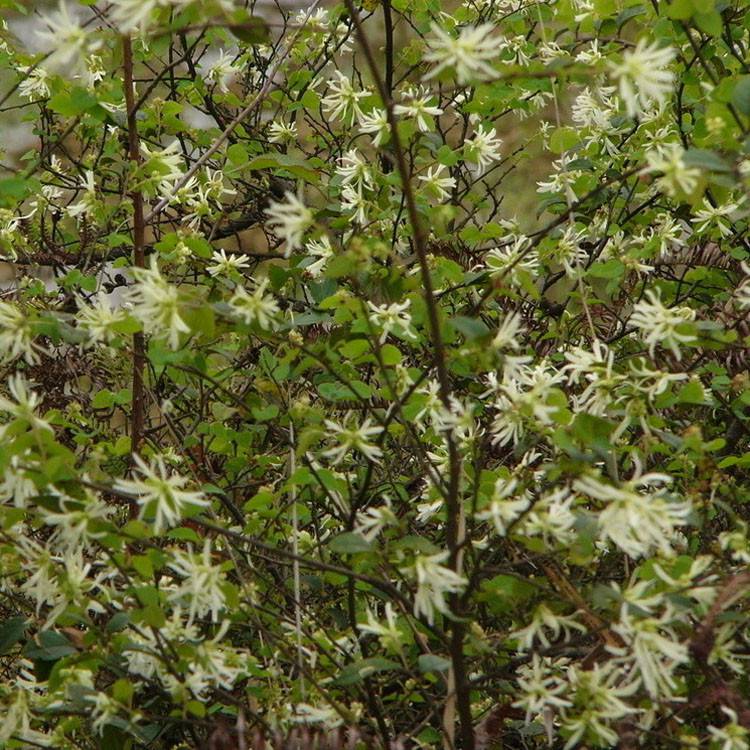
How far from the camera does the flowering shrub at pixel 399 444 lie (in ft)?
4.93

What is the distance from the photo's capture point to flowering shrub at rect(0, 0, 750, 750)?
150 cm

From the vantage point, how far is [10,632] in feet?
6.26

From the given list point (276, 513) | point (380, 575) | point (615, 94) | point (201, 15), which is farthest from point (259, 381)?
point (615, 94)

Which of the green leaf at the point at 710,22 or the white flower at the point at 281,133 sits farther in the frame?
the white flower at the point at 281,133

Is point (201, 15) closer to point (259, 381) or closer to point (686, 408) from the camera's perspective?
point (259, 381)

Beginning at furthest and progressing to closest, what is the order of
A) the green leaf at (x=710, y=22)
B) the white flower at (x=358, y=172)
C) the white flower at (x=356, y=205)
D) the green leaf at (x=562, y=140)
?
1. the green leaf at (x=562, y=140)
2. the white flower at (x=358, y=172)
3. the white flower at (x=356, y=205)
4. the green leaf at (x=710, y=22)

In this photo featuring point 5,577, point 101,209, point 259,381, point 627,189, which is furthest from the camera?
point 627,189

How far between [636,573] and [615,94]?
140cm

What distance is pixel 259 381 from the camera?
1.97m

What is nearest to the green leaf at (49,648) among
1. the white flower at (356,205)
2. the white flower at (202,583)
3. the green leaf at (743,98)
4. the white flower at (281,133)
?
the white flower at (202,583)

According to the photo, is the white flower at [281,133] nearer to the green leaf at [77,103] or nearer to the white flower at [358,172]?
the white flower at [358,172]

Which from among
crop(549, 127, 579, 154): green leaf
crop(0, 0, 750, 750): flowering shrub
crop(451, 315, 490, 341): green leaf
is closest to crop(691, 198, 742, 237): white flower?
crop(0, 0, 750, 750): flowering shrub

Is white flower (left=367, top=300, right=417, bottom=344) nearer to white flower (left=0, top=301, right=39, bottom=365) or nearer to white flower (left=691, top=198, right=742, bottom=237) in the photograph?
→ white flower (left=0, top=301, right=39, bottom=365)

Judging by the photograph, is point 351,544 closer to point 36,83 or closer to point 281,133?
point 36,83
